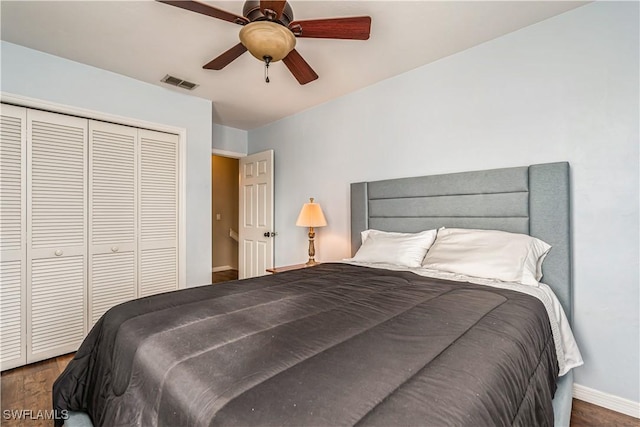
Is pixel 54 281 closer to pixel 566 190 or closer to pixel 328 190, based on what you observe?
pixel 328 190

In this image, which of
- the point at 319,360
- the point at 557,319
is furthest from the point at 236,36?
the point at 557,319

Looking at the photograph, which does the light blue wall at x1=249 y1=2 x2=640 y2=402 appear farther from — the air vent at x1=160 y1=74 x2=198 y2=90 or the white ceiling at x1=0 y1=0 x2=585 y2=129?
the air vent at x1=160 y1=74 x2=198 y2=90

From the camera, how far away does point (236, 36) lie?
7.41 ft

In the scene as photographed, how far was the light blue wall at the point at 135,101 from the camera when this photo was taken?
94.0 inches

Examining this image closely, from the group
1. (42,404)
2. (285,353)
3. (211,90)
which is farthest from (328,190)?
(42,404)

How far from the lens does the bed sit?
0.73 metres

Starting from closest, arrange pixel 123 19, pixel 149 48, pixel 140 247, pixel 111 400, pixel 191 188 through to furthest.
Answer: pixel 111 400 → pixel 123 19 → pixel 149 48 → pixel 140 247 → pixel 191 188

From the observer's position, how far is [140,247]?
300 cm

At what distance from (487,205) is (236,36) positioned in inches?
89.7

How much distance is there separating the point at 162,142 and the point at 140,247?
43.8 inches

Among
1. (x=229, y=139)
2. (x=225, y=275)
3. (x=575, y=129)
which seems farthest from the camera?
(x=225, y=275)

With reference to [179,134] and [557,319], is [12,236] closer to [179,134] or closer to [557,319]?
[179,134]

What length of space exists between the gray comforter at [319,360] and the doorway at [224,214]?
4.74 metres

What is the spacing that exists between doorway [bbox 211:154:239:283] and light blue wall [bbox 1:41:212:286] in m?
2.81
